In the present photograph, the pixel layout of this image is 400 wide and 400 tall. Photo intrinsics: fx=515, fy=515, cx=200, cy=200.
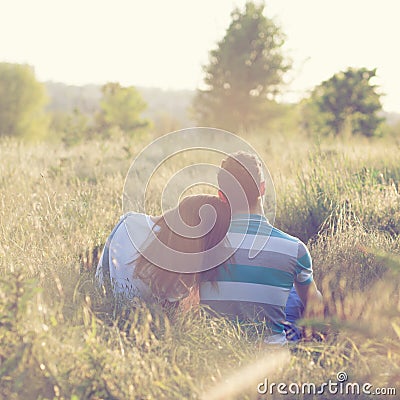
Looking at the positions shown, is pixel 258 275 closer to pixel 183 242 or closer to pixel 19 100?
pixel 183 242

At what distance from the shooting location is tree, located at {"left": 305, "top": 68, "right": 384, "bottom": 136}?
1631 centimetres

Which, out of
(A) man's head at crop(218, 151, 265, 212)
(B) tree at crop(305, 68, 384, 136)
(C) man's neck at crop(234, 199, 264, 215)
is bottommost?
(C) man's neck at crop(234, 199, 264, 215)

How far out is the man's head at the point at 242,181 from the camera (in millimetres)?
3038

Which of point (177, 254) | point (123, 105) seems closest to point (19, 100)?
point (123, 105)

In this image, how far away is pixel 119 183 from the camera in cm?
567

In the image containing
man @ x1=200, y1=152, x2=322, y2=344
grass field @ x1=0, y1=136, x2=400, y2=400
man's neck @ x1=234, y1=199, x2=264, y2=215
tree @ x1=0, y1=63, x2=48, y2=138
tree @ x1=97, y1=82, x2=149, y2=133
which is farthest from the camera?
tree @ x1=0, y1=63, x2=48, y2=138

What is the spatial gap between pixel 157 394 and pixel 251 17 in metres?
20.6

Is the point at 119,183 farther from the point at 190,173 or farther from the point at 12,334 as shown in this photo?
the point at 12,334

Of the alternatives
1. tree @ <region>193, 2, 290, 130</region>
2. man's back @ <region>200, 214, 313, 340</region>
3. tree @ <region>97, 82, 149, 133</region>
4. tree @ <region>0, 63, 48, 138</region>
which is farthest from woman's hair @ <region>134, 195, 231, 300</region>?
tree @ <region>0, 63, 48, 138</region>

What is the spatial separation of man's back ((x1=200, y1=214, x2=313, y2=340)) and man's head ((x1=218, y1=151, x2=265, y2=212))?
101 mm

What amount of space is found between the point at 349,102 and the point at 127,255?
1487 cm

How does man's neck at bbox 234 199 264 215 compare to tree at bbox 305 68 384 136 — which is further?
tree at bbox 305 68 384 136

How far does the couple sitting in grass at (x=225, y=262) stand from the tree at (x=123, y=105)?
21742 mm

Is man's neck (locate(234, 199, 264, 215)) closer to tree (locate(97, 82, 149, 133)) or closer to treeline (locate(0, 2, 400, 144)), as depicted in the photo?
treeline (locate(0, 2, 400, 144))
